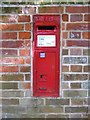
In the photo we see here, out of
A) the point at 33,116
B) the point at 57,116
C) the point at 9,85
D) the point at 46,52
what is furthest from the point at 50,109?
the point at 46,52

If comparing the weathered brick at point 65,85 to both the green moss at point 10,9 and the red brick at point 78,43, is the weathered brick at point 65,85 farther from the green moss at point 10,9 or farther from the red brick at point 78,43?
the green moss at point 10,9

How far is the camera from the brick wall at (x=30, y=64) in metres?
4.19

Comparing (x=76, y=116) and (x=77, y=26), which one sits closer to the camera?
(x=77, y=26)

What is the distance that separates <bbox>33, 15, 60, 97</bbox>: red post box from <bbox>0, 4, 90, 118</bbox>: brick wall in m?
0.06

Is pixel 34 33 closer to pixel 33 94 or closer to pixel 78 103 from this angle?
pixel 33 94

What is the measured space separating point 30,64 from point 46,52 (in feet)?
0.84

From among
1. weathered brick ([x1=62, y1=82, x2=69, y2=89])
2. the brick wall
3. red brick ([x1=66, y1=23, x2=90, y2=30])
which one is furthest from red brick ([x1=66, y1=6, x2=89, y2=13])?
weathered brick ([x1=62, y1=82, x2=69, y2=89])

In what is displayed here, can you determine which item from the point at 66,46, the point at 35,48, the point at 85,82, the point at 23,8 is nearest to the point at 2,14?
the point at 23,8

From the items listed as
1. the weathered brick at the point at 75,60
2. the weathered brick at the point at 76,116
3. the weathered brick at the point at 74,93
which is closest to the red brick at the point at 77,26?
the weathered brick at the point at 75,60

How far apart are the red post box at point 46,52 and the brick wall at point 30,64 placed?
0.21ft

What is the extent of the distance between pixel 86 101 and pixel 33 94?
68cm

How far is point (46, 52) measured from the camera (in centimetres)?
418

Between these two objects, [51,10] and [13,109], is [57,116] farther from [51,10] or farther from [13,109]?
[51,10]

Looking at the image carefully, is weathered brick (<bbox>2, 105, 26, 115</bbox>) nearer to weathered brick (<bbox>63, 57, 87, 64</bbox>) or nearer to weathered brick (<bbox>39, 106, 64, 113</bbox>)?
weathered brick (<bbox>39, 106, 64, 113</bbox>)
